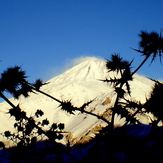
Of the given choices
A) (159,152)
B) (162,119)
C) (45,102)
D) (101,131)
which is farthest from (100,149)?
(45,102)

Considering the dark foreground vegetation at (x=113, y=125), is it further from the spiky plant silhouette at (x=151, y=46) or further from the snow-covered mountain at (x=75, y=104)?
the snow-covered mountain at (x=75, y=104)

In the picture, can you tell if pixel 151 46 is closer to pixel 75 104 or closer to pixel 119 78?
pixel 119 78

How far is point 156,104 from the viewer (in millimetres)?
3123

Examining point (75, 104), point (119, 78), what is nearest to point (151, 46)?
point (119, 78)

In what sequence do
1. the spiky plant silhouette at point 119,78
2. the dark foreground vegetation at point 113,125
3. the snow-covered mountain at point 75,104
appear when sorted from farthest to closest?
the snow-covered mountain at point 75,104 < the spiky plant silhouette at point 119,78 < the dark foreground vegetation at point 113,125

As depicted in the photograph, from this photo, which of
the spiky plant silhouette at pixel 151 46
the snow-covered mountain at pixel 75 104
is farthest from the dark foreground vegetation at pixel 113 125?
the snow-covered mountain at pixel 75 104

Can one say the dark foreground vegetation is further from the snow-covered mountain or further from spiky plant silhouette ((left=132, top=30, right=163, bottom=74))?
the snow-covered mountain

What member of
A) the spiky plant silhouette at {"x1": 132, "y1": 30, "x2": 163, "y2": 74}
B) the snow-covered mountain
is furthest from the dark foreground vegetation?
the snow-covered mountain

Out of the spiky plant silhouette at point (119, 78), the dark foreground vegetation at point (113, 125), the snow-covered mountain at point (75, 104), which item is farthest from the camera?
the snow-covered mountain at point (75, 104)

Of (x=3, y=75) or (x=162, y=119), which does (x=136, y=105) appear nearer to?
(x=162, y=119)

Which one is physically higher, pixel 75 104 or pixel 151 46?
pixel 75 104

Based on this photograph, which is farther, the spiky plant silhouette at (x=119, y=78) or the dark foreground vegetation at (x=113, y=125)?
the spiky plant silhouette at (x=119, y=78)

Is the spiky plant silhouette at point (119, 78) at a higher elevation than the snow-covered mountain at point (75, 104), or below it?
below

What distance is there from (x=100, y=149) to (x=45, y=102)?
6710 cm
